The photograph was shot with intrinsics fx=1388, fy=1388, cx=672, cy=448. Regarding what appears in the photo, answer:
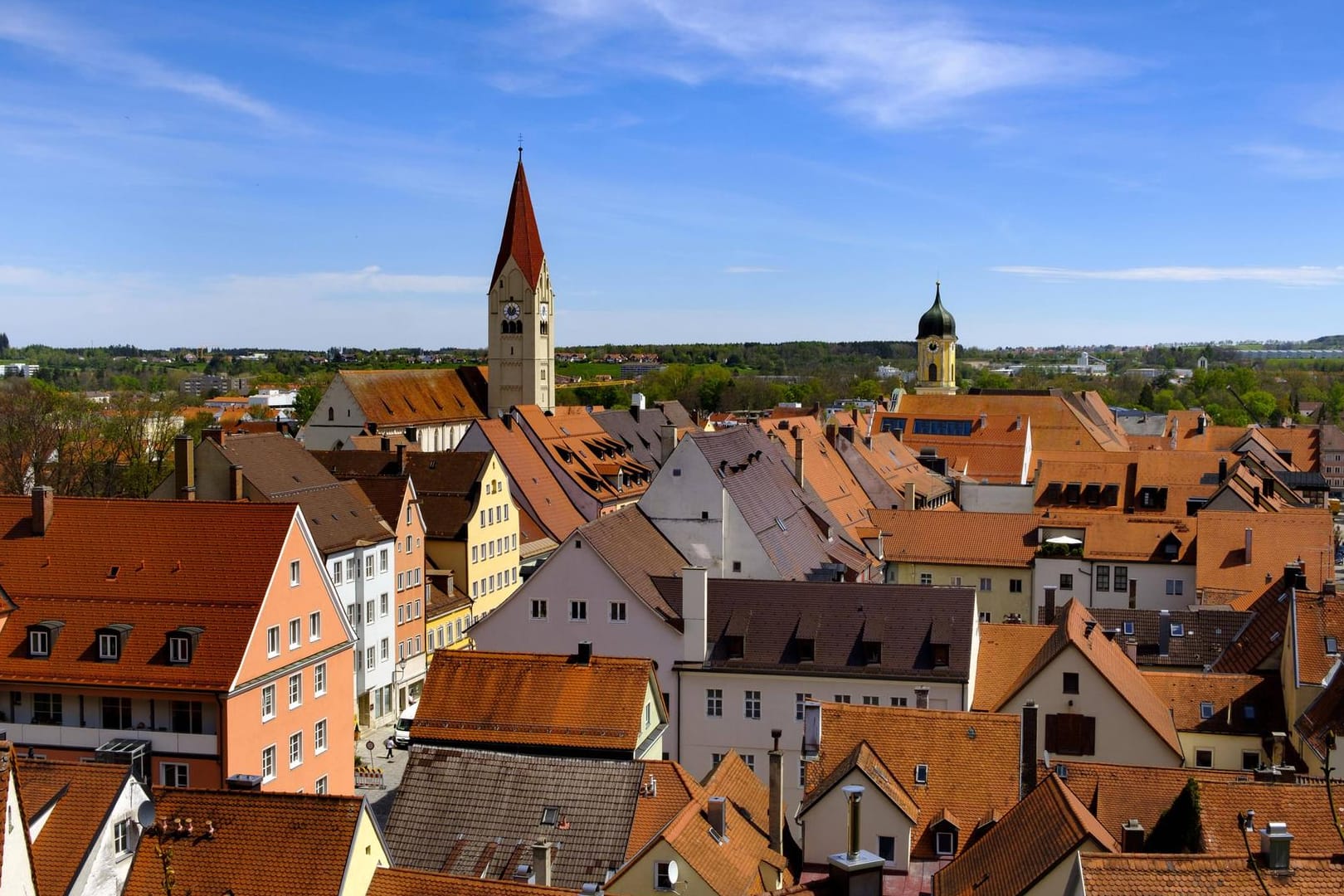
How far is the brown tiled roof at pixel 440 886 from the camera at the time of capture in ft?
61.3

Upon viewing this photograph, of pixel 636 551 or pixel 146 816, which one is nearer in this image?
pixel 146 816

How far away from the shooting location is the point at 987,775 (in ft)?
93.5

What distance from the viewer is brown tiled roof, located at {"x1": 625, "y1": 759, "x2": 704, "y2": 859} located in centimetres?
2478

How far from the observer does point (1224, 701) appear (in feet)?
119

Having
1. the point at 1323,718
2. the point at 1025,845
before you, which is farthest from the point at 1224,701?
the point at 1025,845

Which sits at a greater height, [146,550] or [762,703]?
[146,550]

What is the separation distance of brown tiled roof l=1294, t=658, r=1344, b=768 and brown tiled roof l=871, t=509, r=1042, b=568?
71.3ft

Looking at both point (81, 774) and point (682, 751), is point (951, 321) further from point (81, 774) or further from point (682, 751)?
point (81, 774)

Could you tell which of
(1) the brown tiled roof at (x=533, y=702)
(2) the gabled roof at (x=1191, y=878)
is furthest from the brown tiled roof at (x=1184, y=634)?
(2) the gabled roof at (x=1191, y=878)

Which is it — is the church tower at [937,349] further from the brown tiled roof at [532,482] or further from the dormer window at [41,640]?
the dormer window at [41,640]

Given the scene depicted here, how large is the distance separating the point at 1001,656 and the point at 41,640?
24569 mm

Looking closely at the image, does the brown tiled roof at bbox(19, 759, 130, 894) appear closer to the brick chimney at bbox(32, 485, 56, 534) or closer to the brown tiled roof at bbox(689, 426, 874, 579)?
the brick chimney at bbox(32, 485, 56, 534)

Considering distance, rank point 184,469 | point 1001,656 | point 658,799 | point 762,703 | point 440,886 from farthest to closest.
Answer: point 184,469
point 1001,656
point 762,703
point 658,799
point 440,886

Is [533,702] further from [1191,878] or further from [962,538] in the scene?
[962,538]
